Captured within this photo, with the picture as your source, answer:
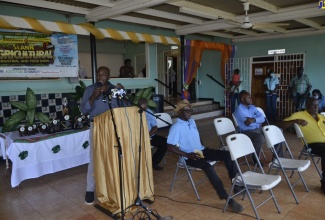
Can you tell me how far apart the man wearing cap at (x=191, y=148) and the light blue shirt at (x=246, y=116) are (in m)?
1.15

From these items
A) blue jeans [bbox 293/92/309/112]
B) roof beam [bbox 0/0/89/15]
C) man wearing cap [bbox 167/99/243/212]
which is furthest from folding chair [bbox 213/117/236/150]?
blue jeans [bbox 293/92/309/112]

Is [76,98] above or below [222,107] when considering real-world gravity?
above

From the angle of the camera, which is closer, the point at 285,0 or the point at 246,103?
the point at 246,103

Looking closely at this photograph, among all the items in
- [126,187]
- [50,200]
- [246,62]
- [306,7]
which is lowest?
[50,200]

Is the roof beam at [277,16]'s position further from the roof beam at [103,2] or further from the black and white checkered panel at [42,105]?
the black and white checkered panel at [42,105]

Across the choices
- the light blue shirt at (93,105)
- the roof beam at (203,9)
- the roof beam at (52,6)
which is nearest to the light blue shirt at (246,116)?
the roof beam at (203,9)

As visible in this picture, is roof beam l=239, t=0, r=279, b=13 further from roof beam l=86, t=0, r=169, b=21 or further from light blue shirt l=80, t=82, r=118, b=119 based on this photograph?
light blue shirt l=80, t=82, r=118, b=119

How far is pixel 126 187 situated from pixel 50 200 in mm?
1114

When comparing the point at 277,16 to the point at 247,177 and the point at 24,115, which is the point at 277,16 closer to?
the point at 247,177

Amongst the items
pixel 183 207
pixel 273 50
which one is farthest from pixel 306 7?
pixel 183 207

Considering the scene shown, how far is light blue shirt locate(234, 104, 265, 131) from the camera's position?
13.5 ft

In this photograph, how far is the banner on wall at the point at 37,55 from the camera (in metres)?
4.77

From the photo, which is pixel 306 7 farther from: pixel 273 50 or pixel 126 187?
pixel 126 187

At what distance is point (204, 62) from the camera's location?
398 inches
